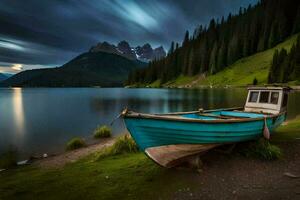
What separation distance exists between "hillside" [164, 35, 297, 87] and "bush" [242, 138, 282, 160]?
382 ft

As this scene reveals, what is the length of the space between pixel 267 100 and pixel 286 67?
99.7 meters

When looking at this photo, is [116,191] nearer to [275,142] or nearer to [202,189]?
[202,189]

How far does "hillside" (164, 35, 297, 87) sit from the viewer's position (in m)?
133

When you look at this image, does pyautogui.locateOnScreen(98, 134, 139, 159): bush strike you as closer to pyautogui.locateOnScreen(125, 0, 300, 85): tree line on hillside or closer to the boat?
the boat

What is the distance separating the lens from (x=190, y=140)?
1048cm

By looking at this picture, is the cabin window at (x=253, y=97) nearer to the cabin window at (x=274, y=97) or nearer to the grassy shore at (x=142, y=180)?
the cabin window at (x=274, y=97)

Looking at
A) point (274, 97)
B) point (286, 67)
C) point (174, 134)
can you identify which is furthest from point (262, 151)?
point (286, 67)

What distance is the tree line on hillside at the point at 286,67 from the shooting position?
326ft

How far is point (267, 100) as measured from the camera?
55.7ft

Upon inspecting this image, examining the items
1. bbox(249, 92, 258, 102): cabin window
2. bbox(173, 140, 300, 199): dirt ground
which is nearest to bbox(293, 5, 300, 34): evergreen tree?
bbox(249, 92, 258, 102): cabin window

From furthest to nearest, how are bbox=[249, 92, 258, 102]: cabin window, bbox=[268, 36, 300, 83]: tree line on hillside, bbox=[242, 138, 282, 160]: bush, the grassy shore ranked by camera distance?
bbox=[268, 36, 300, 83]: tree line on hillside < bbox=[249, 92, 258, 102]: cabin window < bbox=[242, 138, 282, 160]: bush < the grassy shore

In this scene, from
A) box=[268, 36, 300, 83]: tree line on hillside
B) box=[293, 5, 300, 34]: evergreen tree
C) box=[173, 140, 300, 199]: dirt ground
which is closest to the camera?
box=[173, 140, 300, 199]: dirt ground

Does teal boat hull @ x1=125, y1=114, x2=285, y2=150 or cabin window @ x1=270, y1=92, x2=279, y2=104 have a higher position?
cabin window @ x1=270, y1=92, x2=279, y2=104

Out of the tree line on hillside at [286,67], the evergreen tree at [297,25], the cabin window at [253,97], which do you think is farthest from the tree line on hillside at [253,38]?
the cabin window at [253,97]
